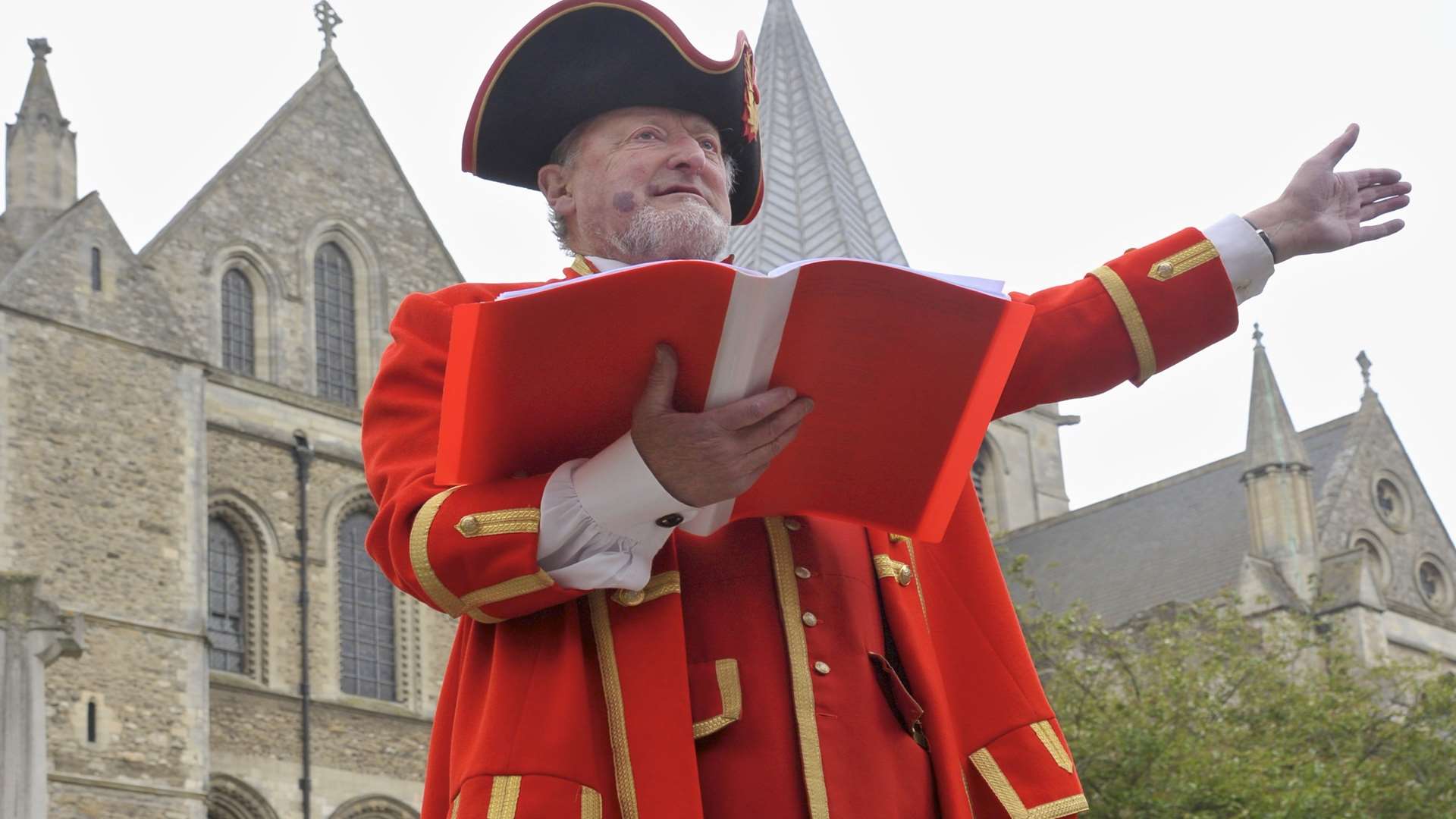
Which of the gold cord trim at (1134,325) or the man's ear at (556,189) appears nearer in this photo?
the gold cord trim at (1134,325)

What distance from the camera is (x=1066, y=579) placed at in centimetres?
3850

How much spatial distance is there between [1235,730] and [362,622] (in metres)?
10.7

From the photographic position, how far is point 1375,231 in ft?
10.1

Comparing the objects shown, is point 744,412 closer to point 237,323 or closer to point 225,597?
point 225,597

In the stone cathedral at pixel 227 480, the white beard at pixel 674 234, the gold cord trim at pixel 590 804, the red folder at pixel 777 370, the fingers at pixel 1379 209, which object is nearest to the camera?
the red folder at pixel 777 370

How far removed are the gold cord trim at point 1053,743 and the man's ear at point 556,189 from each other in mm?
1107

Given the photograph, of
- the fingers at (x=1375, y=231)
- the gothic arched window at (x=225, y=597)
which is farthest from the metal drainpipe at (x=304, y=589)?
the fingers at (x=1375, y=231)

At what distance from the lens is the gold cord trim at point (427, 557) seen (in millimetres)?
2770

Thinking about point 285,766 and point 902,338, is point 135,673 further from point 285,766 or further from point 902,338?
point 902,338

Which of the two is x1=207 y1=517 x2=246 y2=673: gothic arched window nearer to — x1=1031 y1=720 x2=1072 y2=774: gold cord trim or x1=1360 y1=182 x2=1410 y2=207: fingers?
x1=1031 y1=720 x2=1072 y2=774: gold cord trim

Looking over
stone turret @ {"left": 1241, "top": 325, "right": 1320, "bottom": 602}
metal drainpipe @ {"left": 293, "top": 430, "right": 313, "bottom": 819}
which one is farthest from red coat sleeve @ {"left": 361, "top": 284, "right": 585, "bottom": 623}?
stone turret @ {"left": 1241, "top": 325, "right": 1320, "bottom": 602}

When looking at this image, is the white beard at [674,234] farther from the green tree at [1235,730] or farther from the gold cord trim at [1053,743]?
the green tree at [1235,730]

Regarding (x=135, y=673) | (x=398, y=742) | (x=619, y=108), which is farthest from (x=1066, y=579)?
(x=619, y=108)

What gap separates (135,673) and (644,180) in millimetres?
19545
